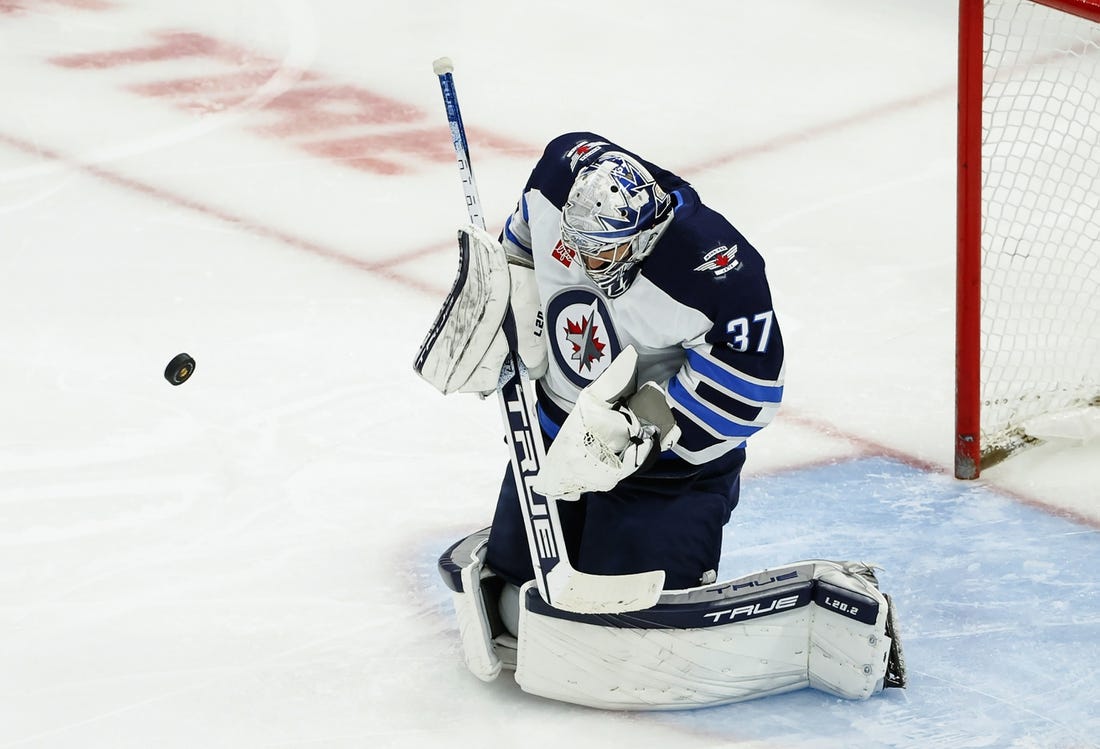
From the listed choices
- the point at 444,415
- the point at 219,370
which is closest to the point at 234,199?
the point at 219,370

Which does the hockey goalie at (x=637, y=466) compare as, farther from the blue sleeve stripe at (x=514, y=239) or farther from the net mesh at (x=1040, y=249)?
the net mesh at (x=1040, y=249)

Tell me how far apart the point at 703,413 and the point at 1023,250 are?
2391 mm

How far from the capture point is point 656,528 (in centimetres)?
298

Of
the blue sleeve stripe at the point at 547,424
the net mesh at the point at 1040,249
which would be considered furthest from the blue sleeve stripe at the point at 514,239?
the net mesh at the point at 1040,249

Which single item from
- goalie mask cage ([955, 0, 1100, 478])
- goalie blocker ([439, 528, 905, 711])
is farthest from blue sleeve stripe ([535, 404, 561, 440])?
goalie mask cage ([955, 0, 1100, 478])

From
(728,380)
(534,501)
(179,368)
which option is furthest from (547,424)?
(179,368)

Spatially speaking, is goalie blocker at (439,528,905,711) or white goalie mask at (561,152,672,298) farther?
goalie blocker at (439,528,905,711)

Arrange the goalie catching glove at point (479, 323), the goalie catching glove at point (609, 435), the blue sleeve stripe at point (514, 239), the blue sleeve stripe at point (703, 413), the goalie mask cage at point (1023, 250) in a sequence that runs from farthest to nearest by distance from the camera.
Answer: the goalie mask cage at point (1023, 250) < the blue sleeve stripe at point (514, 239) < the goalie catching glove at point (479, 323) < the blue sleeve stripe at point (703, 413) < the goalie catching glove at point (609, 435)

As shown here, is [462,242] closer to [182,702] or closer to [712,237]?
[712,237]

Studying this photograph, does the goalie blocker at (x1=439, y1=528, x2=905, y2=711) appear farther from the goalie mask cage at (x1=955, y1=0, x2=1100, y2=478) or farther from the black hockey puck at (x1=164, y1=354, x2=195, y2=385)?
Answer: the goalie mask cage at (x1=955, y1=0, x2=1100, y2=478)

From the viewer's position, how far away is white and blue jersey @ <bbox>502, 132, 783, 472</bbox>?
9.13 feet

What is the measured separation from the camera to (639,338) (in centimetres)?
287

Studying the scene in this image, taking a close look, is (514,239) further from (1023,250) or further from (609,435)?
(1023,250)

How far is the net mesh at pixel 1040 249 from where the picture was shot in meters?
4.07
